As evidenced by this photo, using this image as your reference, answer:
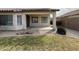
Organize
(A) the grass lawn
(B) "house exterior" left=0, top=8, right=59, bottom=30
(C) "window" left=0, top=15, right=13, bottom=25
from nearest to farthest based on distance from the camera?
(A) the grass lawn, (B) "house exterior" left=0, top=8, right=59, bottom=30, (C) "window" left=0, top=15, right=13, bottom=25

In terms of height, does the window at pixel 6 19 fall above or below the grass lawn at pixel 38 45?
above

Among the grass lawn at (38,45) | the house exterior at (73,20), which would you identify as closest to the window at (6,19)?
the grass lawn at (38,45)

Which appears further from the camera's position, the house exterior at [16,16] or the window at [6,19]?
the window at [6,19]

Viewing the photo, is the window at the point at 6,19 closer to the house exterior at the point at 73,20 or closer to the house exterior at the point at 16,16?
the house exterior at the point at 16,16

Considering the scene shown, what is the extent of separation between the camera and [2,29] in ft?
58.6

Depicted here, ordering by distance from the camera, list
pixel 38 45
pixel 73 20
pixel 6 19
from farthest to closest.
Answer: pixel 73 20
pixel 6 19
pixel 38 45

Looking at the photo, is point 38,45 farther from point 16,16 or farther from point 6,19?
point 6,19

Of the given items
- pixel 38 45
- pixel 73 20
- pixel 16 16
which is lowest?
pixel 38 45

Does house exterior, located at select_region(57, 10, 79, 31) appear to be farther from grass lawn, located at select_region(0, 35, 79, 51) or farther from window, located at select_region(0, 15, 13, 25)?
grass lawn, located at select_region(0, 35, 79, 51)

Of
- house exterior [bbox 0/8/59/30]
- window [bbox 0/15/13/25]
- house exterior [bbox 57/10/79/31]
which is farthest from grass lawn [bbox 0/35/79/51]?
house exterior [bbox 57/10/79/31]

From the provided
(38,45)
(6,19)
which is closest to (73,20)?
(6,19)

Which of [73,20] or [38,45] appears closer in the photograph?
[38,45]

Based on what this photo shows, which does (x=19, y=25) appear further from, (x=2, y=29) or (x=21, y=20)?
(x=2, y=29)

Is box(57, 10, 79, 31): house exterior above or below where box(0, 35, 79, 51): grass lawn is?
above
